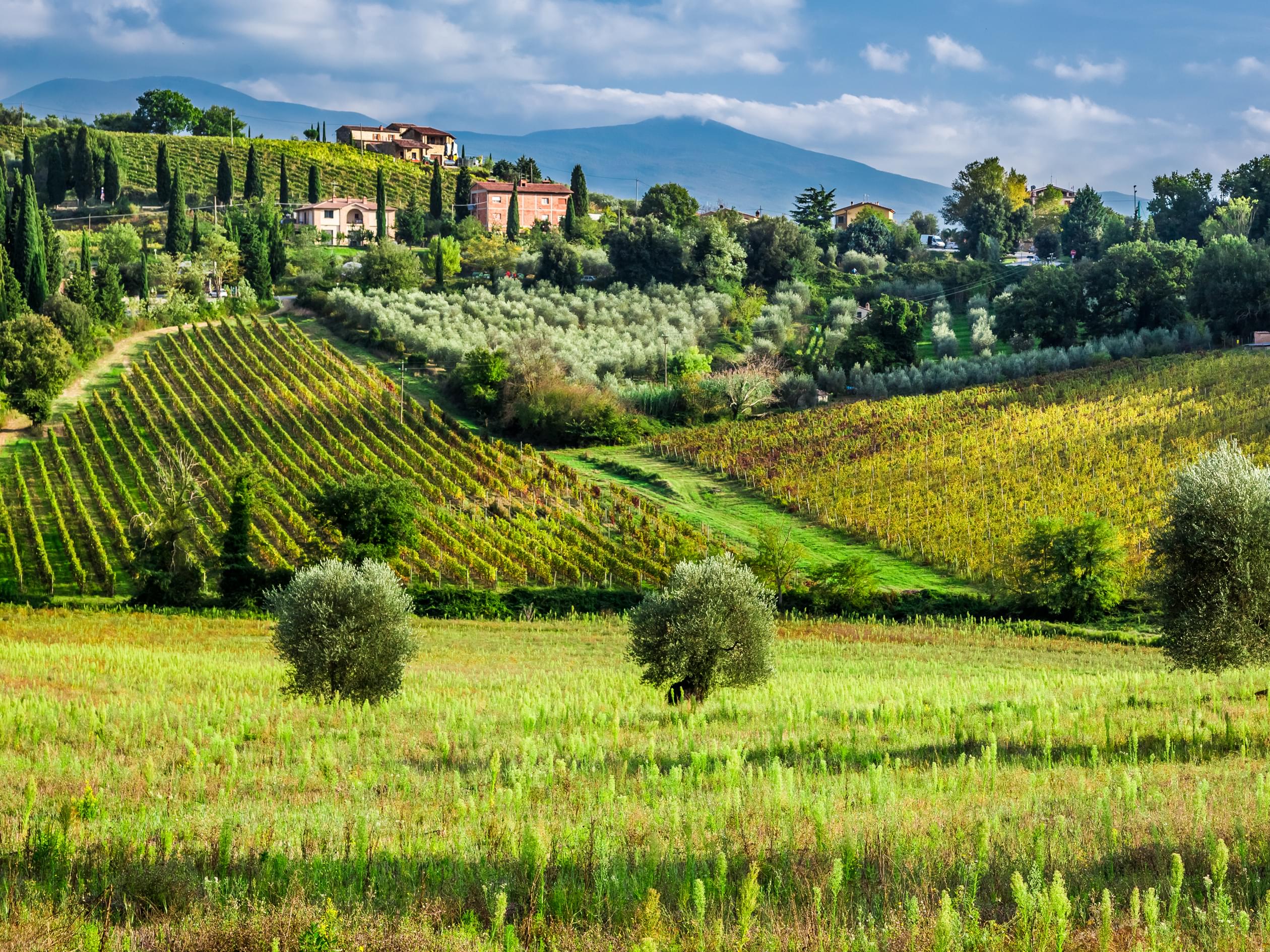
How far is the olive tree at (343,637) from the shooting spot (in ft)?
74.6

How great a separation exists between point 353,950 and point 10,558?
4064 centimetres

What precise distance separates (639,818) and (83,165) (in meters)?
115

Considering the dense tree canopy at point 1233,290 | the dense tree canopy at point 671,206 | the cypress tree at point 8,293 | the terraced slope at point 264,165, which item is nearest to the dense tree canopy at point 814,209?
the dense tree canopy at point 671,206

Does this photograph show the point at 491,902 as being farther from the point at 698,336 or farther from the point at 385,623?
the point at 698,336

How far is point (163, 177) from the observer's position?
11119 centimetres

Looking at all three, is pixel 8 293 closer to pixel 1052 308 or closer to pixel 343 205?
pixel 343 205

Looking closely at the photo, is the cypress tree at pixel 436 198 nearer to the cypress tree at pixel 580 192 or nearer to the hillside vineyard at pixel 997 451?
the cypress tree at pixel 580 192

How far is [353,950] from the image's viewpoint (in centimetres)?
836

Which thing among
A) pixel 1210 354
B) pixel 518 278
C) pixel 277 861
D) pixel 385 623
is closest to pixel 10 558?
pixel 385 623

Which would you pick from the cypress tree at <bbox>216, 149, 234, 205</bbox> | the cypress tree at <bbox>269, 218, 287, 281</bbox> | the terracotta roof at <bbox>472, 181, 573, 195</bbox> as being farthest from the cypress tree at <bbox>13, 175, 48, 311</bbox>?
the terracotta roof at <bbox>472, 181, 573, 195</bbox>

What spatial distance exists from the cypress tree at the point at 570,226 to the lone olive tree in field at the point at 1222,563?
8060 cm

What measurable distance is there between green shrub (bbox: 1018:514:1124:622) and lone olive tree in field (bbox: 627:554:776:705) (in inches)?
725

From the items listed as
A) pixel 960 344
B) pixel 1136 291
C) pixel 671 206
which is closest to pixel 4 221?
pixel 671 206

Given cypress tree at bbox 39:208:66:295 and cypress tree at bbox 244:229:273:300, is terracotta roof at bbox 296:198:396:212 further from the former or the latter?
cypress tree at bbox 39:208:66:295
